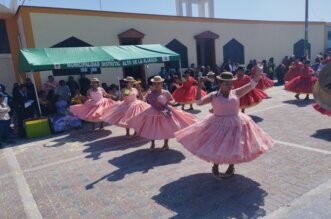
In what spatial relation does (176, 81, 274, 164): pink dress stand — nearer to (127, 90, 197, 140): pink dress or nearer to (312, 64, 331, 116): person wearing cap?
Answer: (312, 64, 331, 116): person wearing cap

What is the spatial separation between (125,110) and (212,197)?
4.26 meters

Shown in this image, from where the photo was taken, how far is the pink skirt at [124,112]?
8.12m

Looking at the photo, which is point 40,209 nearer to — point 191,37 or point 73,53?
point 73,53

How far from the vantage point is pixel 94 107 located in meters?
9.67

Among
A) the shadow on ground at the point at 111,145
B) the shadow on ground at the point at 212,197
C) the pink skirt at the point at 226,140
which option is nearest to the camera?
the shadow on ground at the point at 212,197

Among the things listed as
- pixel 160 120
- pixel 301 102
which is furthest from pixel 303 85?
pixel 160 120

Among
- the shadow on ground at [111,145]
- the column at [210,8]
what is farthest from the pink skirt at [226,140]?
the column at [210,8]

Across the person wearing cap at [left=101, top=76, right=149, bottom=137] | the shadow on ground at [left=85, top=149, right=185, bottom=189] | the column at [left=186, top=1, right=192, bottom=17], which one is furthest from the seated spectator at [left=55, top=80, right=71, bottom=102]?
the column at [left=186, top=1, right=192, bottom=17]

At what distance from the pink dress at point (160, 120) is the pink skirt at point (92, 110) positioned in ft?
8.58

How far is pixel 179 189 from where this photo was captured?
5.11m

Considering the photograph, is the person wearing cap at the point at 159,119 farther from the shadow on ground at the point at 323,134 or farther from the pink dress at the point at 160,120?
the shadow on ground at the point at 323,134

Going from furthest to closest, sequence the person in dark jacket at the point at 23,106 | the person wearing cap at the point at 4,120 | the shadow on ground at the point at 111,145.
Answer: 1. the person in dark jacket at the point at 23,106
2. the person wearing cap at the point at 4,120
3. the shadow on ground at the point at 111,145

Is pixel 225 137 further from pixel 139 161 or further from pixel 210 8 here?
pixel 210 8

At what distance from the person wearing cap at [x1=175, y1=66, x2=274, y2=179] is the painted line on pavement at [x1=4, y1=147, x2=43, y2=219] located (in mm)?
2533
